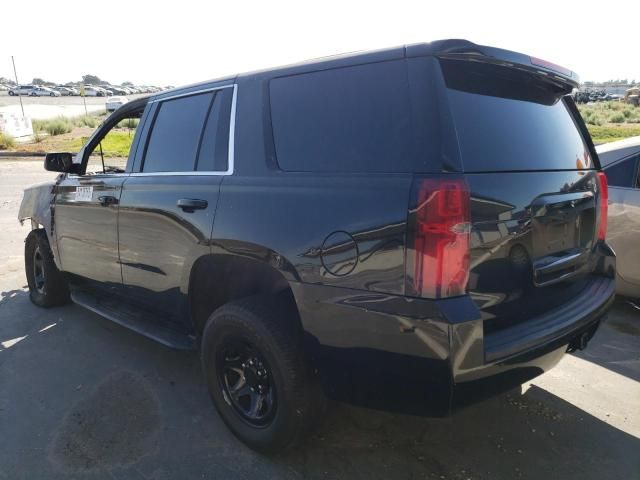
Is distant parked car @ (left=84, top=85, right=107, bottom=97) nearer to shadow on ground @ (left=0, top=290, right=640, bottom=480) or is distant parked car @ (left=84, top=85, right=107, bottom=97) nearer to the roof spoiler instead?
shadow on ground @ (left=0, top=290, right=640, bottom=480)

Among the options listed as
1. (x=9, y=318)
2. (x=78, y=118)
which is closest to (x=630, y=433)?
(x=9, y=318)

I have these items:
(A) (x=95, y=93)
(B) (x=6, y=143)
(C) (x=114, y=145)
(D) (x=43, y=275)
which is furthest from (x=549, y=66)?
(A) (x=95, y=93)

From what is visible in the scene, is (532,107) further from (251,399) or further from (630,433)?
(251,399)

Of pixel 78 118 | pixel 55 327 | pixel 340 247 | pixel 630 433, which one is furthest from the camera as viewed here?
pixel 78 118

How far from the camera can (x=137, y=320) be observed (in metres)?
3.51

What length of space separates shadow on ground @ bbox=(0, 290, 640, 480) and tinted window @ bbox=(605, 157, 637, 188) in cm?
236

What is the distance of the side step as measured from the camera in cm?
315

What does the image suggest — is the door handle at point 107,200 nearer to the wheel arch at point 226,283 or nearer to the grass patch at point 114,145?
the wheel arch at point 226,283

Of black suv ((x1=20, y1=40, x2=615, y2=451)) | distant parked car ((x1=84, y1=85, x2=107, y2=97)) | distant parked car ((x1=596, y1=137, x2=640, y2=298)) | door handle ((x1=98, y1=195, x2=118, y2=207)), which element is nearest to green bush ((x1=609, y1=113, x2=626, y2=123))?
distant parked car ((x1=596, y1=137, x2=640, y2=298))

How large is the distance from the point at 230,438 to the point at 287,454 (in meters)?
0.39

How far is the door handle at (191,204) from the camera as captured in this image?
9.23 feet

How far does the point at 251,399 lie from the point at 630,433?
7.25 feet

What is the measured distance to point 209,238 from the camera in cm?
275

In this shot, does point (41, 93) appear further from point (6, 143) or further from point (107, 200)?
point (107, 200)
